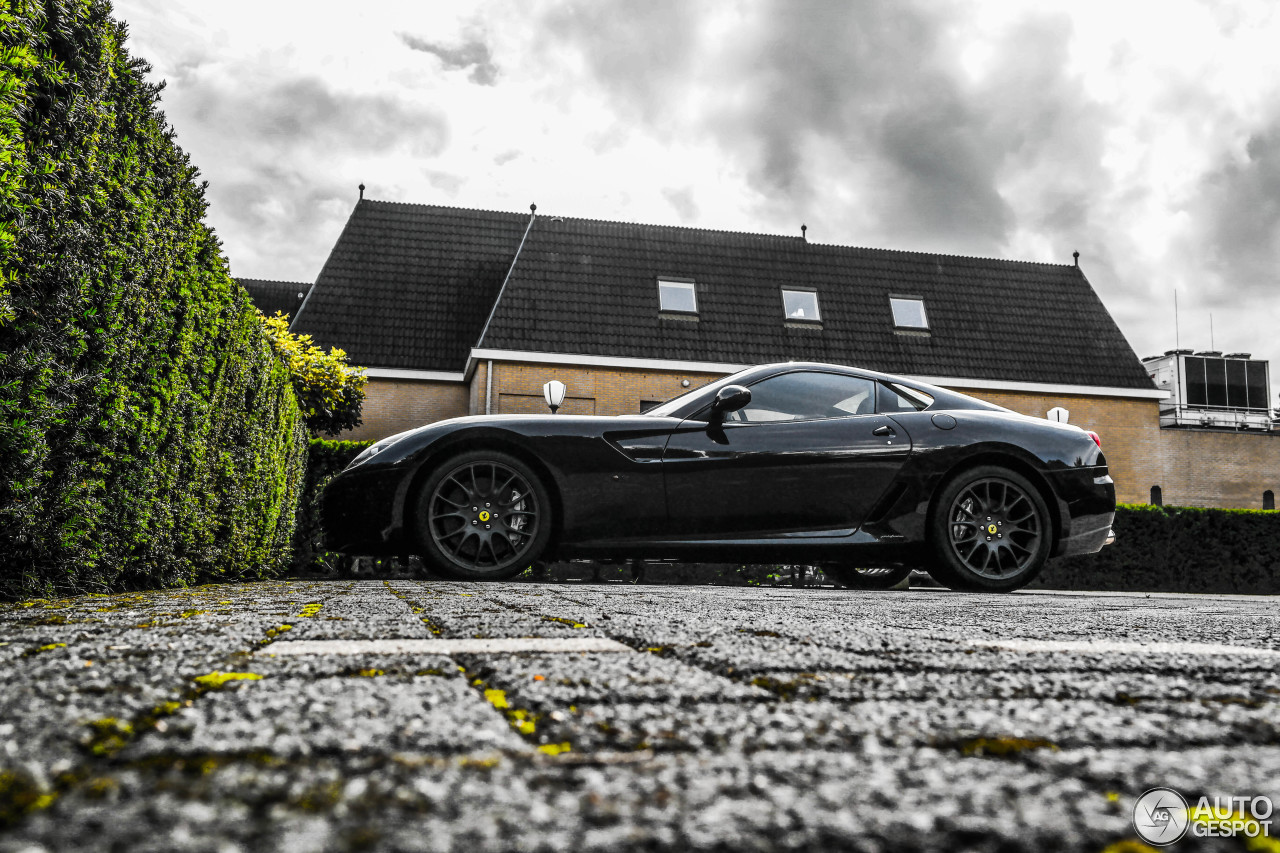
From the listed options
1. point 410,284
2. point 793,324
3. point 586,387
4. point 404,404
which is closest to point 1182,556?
point 793,324

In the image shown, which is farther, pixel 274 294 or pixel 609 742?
pixel 274 294

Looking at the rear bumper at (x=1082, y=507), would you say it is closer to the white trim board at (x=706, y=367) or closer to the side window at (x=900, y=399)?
the side window at (x=900, y=399)

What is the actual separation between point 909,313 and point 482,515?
1837 centimetres

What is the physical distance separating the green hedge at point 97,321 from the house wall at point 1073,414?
13.2 m

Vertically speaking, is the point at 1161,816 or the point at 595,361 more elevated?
the point at 595,361

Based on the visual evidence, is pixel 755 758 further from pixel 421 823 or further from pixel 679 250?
pixel 679 250

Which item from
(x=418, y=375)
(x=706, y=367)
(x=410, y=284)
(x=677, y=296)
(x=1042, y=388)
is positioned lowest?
(x=1042, y=388)

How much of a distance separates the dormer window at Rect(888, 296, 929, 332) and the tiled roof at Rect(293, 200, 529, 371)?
9.91m

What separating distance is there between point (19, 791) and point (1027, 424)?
6077 mm

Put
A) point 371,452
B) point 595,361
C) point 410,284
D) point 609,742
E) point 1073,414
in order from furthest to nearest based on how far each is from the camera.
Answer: point 1073,414
point 410,284
point 595,361
point 371,452
point 609,742

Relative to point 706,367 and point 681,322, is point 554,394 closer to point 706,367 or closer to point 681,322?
point 706,367

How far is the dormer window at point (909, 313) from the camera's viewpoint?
21406 mm

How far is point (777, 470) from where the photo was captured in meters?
5.49

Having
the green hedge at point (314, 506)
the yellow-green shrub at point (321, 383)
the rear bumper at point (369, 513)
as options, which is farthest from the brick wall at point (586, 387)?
the rear bumper at point (369, 513)
